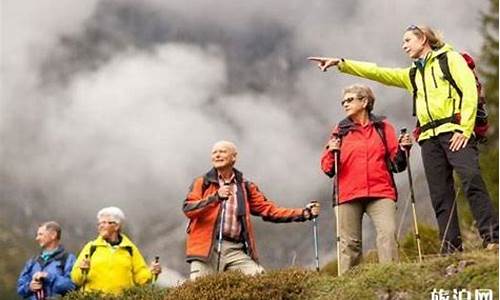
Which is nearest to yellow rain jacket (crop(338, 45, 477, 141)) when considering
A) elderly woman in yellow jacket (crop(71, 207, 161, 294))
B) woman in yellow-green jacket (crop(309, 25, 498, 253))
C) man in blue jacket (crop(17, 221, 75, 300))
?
woman in yellow-green jacket (crop(309, 25, 498, 253))

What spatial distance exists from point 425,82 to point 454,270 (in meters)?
2.08

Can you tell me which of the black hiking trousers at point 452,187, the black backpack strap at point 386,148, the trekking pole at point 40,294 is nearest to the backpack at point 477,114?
the black hiking trousers at point 452,187

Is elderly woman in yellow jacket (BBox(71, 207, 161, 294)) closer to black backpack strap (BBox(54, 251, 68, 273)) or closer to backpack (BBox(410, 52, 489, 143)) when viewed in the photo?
black backpack strap (BBox(54, 251, 68, 273))

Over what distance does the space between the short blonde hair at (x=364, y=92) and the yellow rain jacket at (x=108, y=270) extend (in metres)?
3.23

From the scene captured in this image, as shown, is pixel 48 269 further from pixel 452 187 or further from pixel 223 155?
pixel 452 187

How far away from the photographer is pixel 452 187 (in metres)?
8.34

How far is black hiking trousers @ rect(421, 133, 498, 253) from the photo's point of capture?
309 inches

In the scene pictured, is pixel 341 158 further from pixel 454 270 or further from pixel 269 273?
pixel 454 270

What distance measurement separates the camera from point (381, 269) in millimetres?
7586

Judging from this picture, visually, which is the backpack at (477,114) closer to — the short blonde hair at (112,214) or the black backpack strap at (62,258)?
the short blonde hair at (112,214)

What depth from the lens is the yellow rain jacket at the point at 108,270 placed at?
1020 centimetres

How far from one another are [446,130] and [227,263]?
2721 millimetres

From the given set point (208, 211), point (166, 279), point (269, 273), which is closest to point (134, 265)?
point (166, 279)

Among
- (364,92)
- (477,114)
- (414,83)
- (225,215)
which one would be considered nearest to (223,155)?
(225,215)
